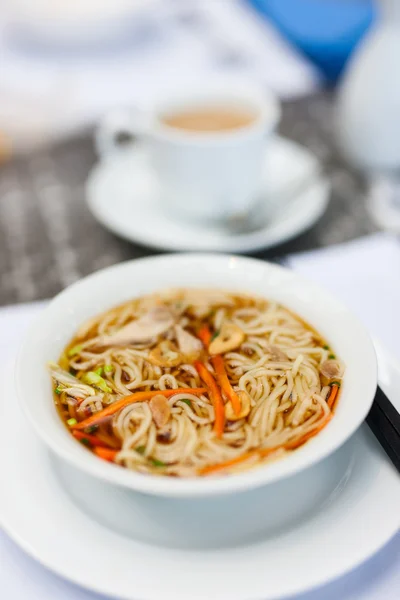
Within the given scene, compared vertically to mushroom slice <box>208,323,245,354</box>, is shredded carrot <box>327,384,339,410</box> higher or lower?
higher

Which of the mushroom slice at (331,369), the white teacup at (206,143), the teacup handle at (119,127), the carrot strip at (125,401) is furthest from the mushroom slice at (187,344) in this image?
the teacup handle at (119,127)

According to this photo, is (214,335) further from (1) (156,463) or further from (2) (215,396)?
(1) (156,463)

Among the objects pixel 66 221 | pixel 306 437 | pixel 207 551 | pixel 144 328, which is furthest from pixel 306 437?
pixel 66 221

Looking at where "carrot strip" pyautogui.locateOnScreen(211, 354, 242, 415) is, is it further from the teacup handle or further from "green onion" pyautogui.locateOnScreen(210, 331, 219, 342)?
the teacup handle

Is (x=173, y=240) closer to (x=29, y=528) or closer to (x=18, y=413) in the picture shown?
(x=18, y=413)

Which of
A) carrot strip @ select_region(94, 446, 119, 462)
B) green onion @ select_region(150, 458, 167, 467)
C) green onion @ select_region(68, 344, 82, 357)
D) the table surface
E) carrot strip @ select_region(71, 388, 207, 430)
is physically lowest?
the table surface

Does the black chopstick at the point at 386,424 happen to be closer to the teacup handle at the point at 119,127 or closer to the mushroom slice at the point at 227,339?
the mushroom slice at the point at 227,339

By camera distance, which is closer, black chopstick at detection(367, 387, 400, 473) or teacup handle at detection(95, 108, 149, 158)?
black chopstick at detection(367, 387, 400, 473)

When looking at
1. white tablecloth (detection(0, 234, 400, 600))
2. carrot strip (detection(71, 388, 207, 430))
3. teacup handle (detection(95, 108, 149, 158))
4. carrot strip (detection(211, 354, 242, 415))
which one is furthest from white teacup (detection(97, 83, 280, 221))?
carrot strip (detection(71, 388, 207, 430))
